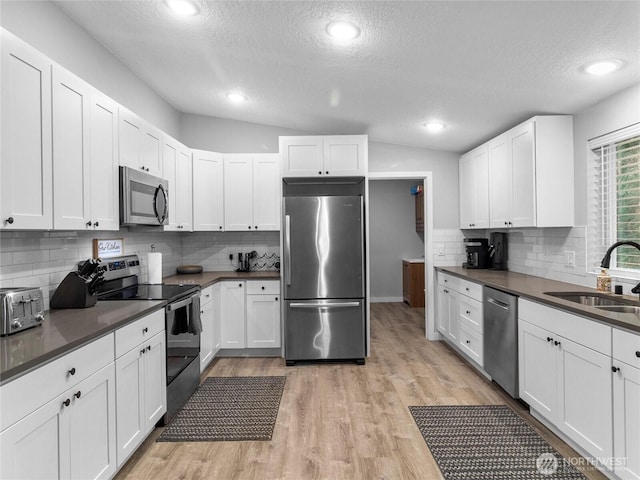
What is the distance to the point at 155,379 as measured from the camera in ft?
7.95

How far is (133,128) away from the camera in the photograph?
9.20 ft

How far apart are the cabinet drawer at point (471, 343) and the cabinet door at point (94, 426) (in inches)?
114

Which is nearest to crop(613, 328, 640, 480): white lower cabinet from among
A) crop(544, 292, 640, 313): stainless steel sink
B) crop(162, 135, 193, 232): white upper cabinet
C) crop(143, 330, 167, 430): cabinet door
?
crop(544, 292, 640, 313): stainless steel sink

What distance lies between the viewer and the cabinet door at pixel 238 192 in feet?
14.1

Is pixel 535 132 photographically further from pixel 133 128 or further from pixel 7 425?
pixel 7 425

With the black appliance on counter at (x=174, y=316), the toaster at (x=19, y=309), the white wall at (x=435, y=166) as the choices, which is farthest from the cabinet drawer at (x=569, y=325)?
the toaster at (x=19, y=309)

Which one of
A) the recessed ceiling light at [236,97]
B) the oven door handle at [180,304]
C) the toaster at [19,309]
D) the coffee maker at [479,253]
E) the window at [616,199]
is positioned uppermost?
the recessed ceiling light at [236,97]

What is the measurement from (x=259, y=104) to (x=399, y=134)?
1568 mm

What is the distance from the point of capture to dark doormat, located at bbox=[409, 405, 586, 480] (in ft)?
6.90

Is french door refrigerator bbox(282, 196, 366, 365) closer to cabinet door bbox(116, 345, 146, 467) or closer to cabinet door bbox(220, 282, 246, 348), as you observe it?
cabinet door bbox(220, 282, 246, 348)

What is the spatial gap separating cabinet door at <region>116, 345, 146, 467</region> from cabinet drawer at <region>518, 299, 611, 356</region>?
97.7 inches

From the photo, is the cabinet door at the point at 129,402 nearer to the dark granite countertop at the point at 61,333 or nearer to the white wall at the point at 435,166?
the dark granite countertop at the point at 61,333

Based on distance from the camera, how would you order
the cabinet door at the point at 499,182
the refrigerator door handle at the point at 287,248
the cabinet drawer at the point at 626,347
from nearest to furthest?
the cabinet drawer at the point at 626,347 → the cabinet door at the point at 499,182 → the refrigerator door handle at the point at 287,248

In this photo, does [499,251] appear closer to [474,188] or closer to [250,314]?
[474,188]
